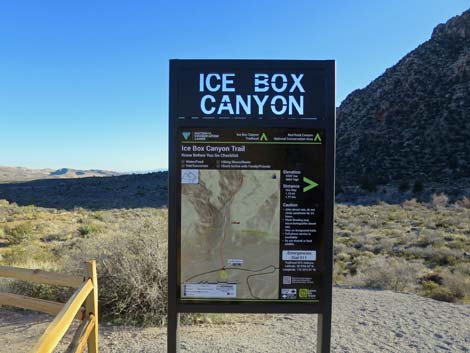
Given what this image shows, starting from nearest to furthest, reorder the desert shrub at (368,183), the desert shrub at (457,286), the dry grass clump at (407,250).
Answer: the desert shrub at (457,286) < the dry grass clump at (407,250) < the desert shrub at (368,183)

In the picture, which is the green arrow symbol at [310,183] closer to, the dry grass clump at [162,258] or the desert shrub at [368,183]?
the dry grass clump at [162,258]

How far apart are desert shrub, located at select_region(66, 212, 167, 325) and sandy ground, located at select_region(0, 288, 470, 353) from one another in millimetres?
278

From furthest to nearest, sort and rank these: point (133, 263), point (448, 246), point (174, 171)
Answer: point (448, 246), point (133, 263), point (174, 171)

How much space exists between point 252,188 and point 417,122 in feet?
141

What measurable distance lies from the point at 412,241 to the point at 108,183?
164 ft

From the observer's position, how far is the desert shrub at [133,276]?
5.72 m

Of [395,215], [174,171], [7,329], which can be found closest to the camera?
[174,171]

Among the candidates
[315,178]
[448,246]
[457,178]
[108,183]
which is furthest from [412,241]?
[108,183]

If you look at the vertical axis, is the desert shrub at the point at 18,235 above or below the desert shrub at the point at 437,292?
below

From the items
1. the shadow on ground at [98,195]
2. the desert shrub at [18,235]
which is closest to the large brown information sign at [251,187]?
the desert shrub at [18,235]

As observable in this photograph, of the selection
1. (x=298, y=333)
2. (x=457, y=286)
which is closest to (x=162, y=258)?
(x=298, y=333)

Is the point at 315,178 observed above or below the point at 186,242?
above

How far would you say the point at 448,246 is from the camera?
13625 mm

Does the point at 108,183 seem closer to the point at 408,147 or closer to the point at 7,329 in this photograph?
the point at 408,147
